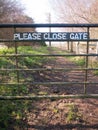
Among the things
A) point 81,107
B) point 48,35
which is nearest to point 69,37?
point 48,35

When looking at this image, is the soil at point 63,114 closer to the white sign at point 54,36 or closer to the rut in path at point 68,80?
the rut in path at point 68,80

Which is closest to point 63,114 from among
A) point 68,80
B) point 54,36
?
point 54,36

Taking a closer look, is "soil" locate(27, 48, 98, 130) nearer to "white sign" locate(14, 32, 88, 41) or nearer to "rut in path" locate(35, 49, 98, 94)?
"rut in path" locate(35, 49, 98, 94)

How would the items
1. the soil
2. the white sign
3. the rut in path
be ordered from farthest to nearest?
the rut in path → the soil → the white sign

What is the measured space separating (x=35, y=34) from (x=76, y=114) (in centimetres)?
156

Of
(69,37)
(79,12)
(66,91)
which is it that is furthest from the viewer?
(79,12)

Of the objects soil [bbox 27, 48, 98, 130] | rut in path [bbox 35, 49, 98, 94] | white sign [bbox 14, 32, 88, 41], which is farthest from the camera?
rut in path [bbox 35, 49, 98, 94]

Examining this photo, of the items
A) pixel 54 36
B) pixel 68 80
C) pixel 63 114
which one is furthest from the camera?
pixel 68 80

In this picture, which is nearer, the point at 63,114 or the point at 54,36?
the point at 54,36

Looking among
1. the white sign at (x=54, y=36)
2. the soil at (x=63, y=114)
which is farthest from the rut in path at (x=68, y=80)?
the white sign at (x=54, y=36)

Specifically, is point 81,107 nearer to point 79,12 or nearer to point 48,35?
point 48,35

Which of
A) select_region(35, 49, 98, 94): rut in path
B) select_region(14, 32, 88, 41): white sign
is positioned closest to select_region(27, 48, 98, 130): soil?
select_region(35, 49, 98, 94): rut in path

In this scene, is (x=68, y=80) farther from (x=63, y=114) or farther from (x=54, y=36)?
(x=54, y=36)

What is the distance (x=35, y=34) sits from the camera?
5066 millimetres
